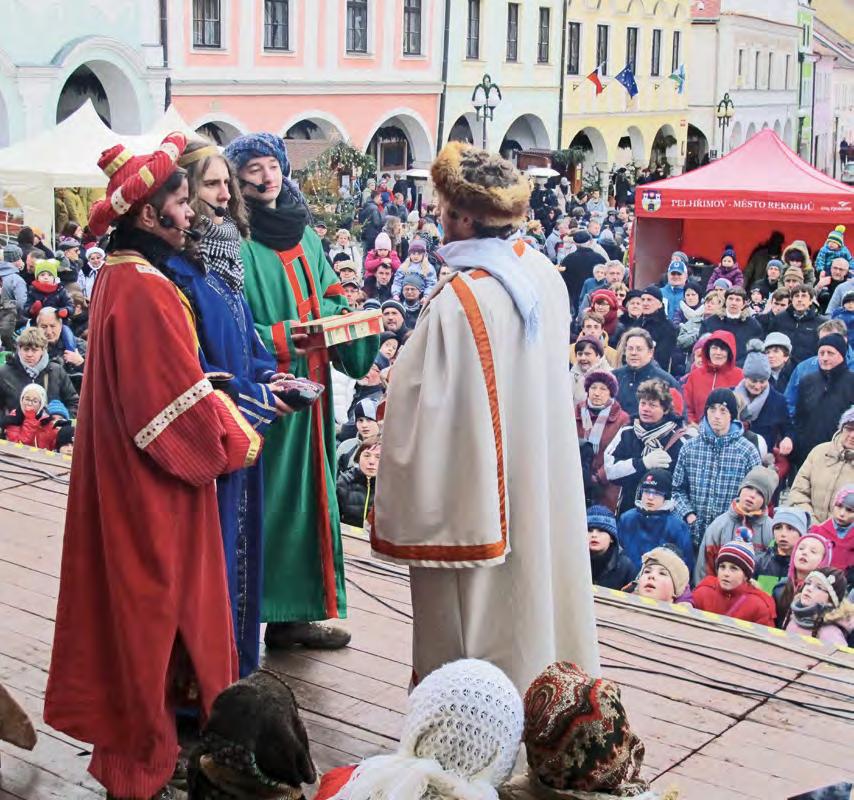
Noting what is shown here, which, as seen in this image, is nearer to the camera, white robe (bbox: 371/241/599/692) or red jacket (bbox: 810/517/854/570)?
white robe (bbox: 371/241/599/692)

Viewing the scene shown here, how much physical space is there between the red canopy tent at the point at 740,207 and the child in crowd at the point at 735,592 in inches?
346

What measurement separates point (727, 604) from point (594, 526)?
30.9 inches

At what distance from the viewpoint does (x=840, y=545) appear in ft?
18.7

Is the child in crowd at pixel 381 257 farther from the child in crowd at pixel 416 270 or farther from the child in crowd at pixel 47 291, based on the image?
the child in crowd at pixel 47 291

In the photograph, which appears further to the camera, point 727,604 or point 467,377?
point 727,604

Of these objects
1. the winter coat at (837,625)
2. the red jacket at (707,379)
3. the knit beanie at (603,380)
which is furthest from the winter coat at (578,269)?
the winter coat at (837,625)

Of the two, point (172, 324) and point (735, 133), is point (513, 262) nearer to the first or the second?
point (172, 324)

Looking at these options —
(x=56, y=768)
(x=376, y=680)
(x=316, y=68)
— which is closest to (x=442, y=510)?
(x=376, y=680)

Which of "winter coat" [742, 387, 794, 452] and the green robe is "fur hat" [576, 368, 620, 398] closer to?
"winter coat" [742, 387, 794, 452]

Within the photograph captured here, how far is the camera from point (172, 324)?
338 cm

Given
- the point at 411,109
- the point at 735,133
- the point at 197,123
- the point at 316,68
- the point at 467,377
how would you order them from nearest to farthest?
the point at 467,377 < the point at 197,123 < the point at 316,68 < the point at 411,109 < the point at 735,133

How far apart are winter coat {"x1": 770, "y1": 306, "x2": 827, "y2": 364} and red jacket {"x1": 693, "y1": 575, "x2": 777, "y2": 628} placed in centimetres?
333

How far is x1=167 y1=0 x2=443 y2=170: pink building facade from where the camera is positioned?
2325cm

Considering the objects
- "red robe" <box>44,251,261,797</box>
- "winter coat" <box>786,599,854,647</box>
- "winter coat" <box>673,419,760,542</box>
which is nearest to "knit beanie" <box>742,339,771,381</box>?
"winter coat" <box>673,419,760,542</box>
